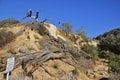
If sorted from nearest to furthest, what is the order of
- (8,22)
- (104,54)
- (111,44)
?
(104,54)
(8,22)
(111,44)

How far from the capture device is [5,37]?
26375 millimetres

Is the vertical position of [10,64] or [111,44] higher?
[111,44]

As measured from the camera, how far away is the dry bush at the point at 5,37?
2614cm

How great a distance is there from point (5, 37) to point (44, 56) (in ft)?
14.6

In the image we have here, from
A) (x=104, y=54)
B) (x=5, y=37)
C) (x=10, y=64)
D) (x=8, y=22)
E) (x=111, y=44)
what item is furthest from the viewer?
(x=111, y=44)

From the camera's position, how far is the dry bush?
26.1 meters

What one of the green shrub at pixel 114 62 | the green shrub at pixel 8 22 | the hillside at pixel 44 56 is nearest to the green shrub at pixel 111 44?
the green shrub at pixel 114 62

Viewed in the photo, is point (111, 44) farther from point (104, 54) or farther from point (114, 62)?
point (114, 62)

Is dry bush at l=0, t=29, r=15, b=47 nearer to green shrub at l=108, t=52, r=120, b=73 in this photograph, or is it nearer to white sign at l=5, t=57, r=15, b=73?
green shrub at l=108, t=52, r=120, b=73

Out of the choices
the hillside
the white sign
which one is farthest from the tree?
the white sign

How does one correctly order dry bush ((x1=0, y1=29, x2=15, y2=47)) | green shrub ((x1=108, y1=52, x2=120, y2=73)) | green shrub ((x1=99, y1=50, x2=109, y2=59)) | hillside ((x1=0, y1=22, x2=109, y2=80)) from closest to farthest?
hillside ((x1=0, y1=22, x2=109, y2=80))
green shrub ((x1=108, y1=52, x2=120, y2=73))
dry bush ((x1=0, y1=29, x2=15, y2=47))
green shrub ((x1=99, y1=50, x2=109, y2=59))

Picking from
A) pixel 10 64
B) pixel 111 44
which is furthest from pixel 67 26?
pixel 10 64

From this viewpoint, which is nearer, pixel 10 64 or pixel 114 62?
pixel 10 64

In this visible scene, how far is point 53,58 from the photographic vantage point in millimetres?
24469
